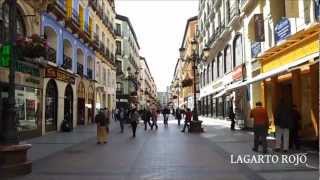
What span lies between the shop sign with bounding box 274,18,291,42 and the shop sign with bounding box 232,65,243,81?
8164 mm

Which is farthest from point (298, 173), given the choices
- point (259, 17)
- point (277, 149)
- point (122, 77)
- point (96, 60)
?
point (122, 77)

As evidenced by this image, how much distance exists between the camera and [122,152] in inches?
637

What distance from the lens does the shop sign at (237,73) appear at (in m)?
29.6

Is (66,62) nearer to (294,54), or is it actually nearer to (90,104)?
(90,104)

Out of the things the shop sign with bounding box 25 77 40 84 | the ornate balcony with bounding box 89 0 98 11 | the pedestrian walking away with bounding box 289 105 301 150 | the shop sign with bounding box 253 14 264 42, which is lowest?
Answer: the pedestrian walking away with bounding box 289 105 301 150

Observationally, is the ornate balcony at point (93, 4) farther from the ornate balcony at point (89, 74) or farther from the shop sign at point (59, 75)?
the shop sign at point (59, 75)

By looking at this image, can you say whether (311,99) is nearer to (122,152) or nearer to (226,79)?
(122,152)

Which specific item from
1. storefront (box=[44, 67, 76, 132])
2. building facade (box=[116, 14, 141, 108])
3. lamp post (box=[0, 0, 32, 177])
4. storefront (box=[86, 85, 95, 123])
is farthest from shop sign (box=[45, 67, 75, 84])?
building facade (box=[116, 14, 141, 108])

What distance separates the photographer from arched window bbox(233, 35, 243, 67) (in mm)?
30453

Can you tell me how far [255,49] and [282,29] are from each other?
5359 mm

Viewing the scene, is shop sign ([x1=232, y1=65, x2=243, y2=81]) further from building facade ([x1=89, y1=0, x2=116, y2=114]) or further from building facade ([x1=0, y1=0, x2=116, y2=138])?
building facade ([x1=89, y1=0, x2=116, y2=114])

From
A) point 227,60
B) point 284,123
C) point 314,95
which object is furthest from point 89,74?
point 284,123

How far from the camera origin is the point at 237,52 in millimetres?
31844

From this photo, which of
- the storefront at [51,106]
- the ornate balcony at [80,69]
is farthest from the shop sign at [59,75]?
the ornate balcony at [80,69]
